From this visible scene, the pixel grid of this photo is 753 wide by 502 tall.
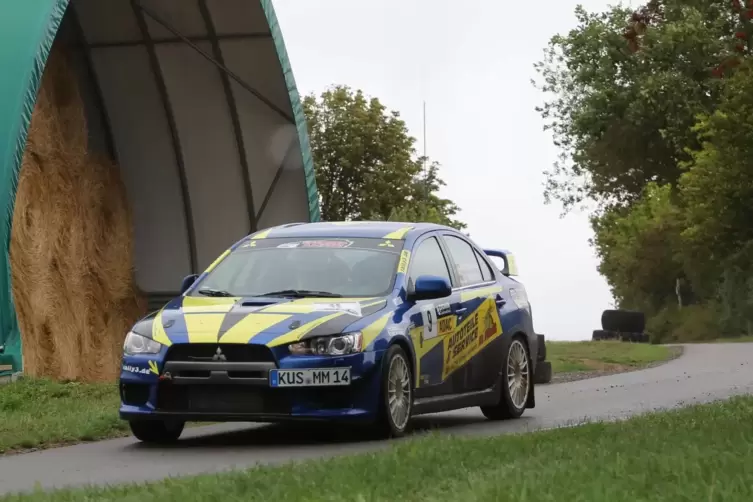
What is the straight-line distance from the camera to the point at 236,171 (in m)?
25.3

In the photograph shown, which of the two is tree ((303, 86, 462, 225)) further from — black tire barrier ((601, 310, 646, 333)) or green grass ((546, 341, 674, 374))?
green grass ((546, 341, 674, 374))

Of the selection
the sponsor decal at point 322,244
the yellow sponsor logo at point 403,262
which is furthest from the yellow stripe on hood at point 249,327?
the sponsor decal at point 322,244

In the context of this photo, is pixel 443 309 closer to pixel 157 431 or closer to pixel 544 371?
pixel 157 431

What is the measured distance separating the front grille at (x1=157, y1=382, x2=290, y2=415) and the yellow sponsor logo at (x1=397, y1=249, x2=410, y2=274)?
5.80 feet

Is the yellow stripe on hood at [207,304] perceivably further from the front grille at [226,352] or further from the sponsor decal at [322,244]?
the sponsor decal at [322,244]

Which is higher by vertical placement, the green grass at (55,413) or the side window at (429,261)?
the side window at (429,261)

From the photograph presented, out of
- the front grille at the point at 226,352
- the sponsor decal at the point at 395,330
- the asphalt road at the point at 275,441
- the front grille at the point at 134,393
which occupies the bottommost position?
the asphalt road at the point at 275,441

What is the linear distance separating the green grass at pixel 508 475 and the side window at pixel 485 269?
165 inches

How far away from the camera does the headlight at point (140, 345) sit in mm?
11670

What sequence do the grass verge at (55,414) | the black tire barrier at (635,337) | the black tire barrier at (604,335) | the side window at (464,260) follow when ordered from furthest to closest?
the black tire barrier at (635,337)
the black tire barrier at (604,335)
the side window at (464,260)
the grass verge at (55,414)

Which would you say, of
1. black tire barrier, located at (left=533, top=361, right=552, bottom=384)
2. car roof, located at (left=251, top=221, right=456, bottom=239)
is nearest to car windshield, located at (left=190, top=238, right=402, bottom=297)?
car roof, located at (left=251, top=221, right=456, bottom=239)

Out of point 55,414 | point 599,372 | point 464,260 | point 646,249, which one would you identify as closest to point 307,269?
point 464,260

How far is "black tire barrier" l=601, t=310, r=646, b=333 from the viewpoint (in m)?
44.3

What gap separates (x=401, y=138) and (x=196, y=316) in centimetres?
6083
